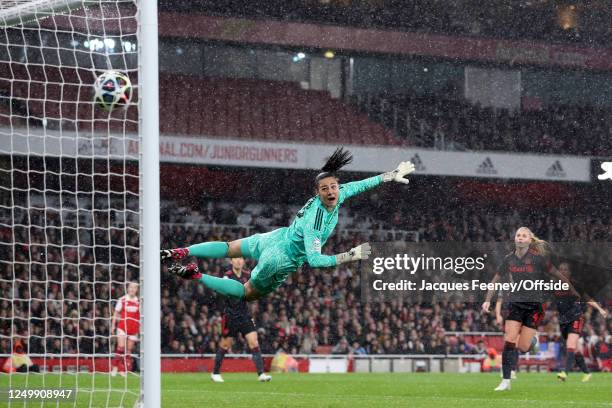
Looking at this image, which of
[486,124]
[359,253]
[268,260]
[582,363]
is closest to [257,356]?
[268,260]

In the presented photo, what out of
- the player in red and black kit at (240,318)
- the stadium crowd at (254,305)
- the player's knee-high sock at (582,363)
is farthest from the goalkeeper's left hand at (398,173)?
the stadium crowd at (254,305)

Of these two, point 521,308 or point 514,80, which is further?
point 514,80

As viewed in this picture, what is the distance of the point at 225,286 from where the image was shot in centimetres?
840

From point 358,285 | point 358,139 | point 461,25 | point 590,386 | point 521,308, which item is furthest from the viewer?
point 461,25

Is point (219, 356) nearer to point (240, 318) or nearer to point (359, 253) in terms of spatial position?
point (240, 318)

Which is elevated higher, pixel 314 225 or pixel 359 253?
pixel 314 225

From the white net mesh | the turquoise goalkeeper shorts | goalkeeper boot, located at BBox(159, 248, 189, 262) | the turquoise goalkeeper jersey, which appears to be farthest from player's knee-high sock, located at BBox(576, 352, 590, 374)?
goalkeeper boot, located at BBox(159, 248, 189, 262)

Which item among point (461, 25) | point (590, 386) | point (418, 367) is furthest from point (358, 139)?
point (590, 386)

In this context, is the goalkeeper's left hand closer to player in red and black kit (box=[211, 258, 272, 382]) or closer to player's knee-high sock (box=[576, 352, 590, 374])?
player in red and black kit (box=[211, 258, 272, 382])

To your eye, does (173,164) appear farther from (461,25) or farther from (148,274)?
(148,274)

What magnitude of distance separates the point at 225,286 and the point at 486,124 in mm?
20161

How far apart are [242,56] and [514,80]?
27.2ft

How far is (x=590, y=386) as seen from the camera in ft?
41.2

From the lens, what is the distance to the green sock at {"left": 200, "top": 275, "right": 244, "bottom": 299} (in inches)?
327
